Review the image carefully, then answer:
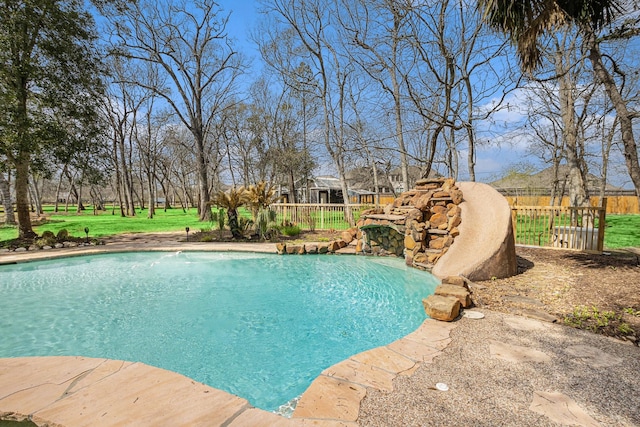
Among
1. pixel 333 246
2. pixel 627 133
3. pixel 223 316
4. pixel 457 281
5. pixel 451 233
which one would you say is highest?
pixel 627 133

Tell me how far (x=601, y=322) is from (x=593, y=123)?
14193 mm

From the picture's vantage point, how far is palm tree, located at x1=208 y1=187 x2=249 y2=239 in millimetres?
11211

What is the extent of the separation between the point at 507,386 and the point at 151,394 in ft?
8.72

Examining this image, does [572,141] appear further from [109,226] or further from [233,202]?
[109,226]

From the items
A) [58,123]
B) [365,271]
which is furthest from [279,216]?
[58,123]

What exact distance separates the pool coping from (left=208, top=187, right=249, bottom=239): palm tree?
29.1 feet

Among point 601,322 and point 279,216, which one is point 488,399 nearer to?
point 601,322

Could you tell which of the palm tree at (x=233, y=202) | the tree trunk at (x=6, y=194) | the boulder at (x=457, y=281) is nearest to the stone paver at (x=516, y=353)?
the boulder at (x=457, y=281)

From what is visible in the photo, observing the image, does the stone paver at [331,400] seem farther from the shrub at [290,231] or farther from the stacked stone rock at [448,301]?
the shrub at [290,231]

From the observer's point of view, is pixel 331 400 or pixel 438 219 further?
pixel 438 219

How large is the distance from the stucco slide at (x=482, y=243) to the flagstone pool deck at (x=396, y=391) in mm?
2412

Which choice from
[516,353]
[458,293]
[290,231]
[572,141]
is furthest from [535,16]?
[290,231]

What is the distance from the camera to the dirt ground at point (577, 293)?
3.59m

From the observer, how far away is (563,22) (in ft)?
14.8
